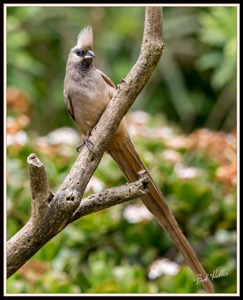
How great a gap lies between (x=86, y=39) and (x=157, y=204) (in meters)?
0.89

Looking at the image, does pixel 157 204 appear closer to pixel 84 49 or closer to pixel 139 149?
pixel 84 49

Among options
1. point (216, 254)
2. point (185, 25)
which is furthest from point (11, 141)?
point (185, 25)

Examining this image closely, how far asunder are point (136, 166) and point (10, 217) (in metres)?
1.37

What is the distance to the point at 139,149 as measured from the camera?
5.21 m

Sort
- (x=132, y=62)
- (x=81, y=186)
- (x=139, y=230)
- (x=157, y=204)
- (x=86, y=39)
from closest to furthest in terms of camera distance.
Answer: (x=81, y=186) → (x=157, y=204) → (x=86, y=39) → (x=139, y=230) → (x=132, y=62)

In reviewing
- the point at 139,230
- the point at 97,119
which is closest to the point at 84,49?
the point at 97,119

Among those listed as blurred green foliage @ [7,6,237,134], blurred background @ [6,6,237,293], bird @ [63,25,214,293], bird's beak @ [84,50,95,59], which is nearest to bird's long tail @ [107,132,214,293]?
bird @ [63,25,214,293]

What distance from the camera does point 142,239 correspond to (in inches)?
181

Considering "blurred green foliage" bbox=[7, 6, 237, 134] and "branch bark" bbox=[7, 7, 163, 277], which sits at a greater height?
"blurred green foliage" bbox=[7, 6, 237, 134]

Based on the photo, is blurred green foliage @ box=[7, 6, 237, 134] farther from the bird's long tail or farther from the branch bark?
the branch bark

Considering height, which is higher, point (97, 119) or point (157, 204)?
point (97, 119)

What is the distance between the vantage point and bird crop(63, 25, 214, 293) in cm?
333

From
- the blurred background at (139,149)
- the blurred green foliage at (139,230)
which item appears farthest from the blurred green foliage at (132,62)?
the blurred green foliage at (139,230)

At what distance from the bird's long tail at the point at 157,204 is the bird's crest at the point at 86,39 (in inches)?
19.4
